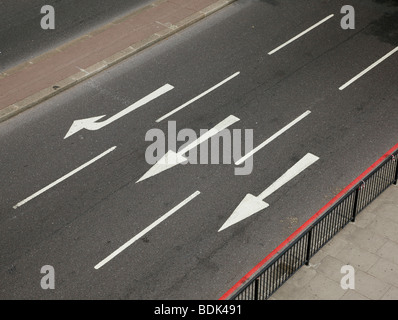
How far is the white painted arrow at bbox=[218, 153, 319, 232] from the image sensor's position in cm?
1816

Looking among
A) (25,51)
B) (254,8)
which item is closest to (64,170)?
Answer: (25,51)

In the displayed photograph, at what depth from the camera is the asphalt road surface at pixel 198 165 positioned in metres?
17.0

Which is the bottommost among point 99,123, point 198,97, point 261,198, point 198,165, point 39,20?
point 261,198

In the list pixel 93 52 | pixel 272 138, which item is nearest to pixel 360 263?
pixel 272 138

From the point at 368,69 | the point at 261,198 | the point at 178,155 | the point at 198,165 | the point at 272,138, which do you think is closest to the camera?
the point at 261,198

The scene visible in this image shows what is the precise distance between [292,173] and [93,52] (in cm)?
906

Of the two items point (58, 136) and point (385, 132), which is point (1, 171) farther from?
point (385, 132)

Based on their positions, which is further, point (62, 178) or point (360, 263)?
point (62, 178)

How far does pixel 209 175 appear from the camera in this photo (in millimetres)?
19531

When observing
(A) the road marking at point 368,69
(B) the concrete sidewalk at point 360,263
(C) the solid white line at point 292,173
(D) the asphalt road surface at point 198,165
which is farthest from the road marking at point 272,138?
(B) the concrete sidewalk at point 360,263

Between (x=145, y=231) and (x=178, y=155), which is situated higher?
(x=178, y=155)

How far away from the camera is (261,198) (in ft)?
61.4

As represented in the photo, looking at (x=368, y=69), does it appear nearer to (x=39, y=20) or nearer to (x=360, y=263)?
(x=360, y=263)

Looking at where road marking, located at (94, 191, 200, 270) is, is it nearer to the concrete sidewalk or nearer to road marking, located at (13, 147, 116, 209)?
road marking, located at (13, 147, 116, 209)
